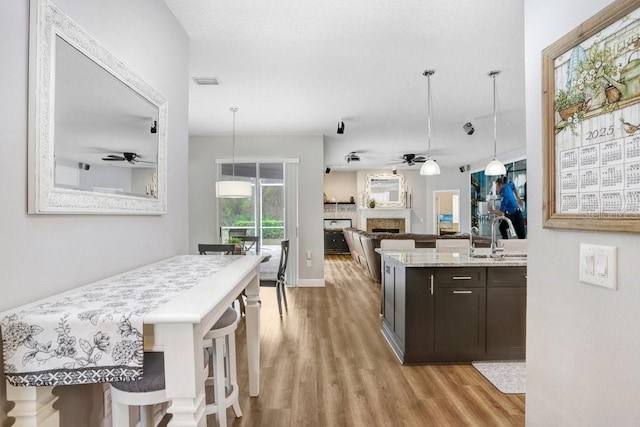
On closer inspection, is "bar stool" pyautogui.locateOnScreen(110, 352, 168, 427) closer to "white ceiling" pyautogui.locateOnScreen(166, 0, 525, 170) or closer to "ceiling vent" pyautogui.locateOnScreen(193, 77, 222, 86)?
"white ceiling" pyautogui.locateOnScreen(166, 0, 525, 170)

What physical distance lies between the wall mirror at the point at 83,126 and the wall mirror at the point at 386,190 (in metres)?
9.76

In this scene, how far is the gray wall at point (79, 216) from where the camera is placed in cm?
111

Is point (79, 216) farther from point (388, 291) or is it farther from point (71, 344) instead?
point (388, 291)

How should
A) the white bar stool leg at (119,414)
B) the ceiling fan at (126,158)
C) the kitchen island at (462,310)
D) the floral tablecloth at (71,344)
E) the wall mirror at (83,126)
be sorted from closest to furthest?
the floral tablecloth at (71,344), the wall mirror at (83,126), the white bar stool leg at (119,414), the ceiling fan at (126,158), the kitchen island at (462,310)

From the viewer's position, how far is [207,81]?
3.89m

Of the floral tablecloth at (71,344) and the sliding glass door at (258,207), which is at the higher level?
the sliding glass door at (258,207)

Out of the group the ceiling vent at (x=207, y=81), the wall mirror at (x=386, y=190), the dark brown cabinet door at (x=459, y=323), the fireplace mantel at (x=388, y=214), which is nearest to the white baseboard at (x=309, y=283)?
the dark brown cabinet door at (x=459, y=323)

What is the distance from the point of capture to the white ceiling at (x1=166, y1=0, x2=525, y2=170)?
2.59 meters

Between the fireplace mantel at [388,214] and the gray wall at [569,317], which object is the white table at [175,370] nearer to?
the gray wall at [569,317]

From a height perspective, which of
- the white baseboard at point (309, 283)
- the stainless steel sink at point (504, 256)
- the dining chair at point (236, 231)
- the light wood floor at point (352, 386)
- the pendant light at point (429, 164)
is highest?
the pendant light at point (429, 164)

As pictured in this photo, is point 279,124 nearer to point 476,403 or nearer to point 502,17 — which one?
point 502,17

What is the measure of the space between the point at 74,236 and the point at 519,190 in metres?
8.41

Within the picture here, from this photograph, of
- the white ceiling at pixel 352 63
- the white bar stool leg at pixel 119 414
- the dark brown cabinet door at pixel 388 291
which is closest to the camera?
the white bar stool leg at pixel 119 414

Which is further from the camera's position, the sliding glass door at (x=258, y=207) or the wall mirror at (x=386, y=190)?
the wall mirror at (x=386, y=190)
